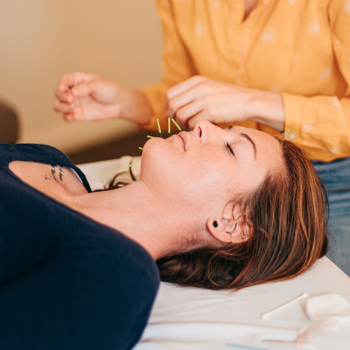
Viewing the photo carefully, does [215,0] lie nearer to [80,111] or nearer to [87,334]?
[80,111]

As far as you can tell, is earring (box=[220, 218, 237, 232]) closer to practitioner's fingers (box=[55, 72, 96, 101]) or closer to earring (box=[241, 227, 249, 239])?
earring (box=[241, 227, 249, 239])

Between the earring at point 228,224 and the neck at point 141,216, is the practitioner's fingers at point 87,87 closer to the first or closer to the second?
the neck at point 141,216

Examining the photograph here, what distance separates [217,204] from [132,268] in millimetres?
320

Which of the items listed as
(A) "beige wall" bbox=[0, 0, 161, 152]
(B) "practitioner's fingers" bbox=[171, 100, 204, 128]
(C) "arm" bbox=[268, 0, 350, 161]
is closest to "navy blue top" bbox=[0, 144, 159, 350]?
(B) "practitioner's fingers" bbox=[171, 100, 204, 128]

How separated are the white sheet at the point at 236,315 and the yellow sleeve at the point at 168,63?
0.78 meters

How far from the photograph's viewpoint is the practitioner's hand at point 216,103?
1168 millimetres

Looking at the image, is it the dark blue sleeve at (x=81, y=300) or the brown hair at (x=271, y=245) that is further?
the brown hair at (x=271, y=245)

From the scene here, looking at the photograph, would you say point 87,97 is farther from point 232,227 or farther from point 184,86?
point 232,227

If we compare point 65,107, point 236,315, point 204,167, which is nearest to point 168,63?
point 65,107

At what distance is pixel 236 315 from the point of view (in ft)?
3.30

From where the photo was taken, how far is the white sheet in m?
0.93

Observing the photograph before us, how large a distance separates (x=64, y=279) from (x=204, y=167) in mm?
434

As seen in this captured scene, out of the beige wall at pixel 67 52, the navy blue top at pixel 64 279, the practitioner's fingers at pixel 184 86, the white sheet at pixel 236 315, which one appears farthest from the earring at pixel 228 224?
Answer: the beige wall at pixel 67 52

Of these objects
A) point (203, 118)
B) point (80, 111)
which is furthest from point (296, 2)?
point (80, 111)
